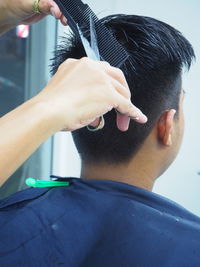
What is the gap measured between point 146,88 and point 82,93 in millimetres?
372

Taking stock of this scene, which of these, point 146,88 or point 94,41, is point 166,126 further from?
point 94,41

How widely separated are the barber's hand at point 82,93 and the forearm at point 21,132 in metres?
0.02

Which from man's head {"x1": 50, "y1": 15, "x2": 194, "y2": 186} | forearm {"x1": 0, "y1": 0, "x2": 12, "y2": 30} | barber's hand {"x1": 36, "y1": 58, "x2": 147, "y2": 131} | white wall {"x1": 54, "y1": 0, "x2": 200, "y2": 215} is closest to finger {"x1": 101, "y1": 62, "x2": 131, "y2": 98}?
barber's hand {"x1": 36, "y1": 58, "x2": 147, "y2": 131}

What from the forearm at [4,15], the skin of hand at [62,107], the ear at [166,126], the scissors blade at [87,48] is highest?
the forearm at [4,15]

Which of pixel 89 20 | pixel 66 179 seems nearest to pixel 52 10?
pixel 89 20

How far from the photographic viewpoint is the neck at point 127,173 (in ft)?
2.92

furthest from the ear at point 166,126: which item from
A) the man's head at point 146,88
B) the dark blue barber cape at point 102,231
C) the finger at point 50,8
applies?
the finger at point 50,8

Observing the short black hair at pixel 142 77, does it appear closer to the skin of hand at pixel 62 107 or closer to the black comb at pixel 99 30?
the black comb at pixel 99 30

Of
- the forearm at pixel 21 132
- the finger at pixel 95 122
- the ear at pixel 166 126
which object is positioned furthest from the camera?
the ear at pixel 166 126

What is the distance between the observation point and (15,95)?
6.41 ft

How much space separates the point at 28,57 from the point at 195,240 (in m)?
1.49

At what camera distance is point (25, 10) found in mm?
990

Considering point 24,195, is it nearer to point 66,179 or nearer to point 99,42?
point 66,179

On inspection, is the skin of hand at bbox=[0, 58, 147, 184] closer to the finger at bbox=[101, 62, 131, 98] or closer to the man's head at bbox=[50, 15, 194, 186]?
the finger at bbox=[101, 62, 131, 98]
